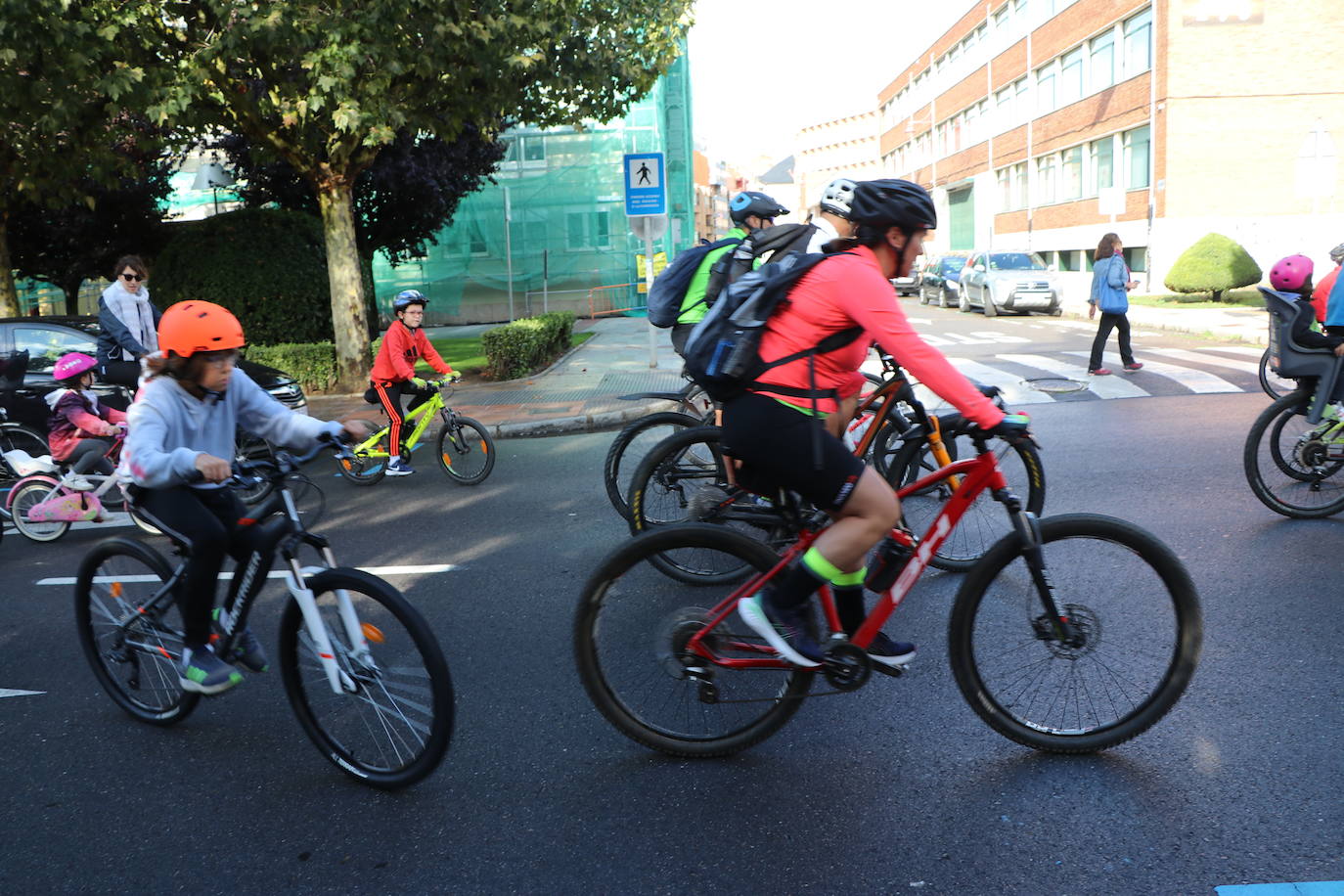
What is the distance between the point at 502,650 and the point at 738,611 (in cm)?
165

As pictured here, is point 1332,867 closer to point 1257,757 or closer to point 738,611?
point 1257,757

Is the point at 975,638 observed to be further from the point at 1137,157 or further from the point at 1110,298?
the point at 1137,157

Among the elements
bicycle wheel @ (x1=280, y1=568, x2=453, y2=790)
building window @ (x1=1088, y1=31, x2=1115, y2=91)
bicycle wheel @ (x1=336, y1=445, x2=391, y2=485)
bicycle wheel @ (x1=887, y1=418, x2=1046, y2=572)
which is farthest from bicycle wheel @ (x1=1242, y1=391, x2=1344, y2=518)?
building window @ (x1=1088, y1=31, x2=1115, y2=91)

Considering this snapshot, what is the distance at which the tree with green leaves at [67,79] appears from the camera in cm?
1052

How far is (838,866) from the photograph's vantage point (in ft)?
9.87

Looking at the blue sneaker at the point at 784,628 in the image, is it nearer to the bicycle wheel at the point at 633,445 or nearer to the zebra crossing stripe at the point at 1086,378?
the bicycle wheel at the point at 633,445

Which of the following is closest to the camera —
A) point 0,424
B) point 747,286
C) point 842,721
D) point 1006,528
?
point 747,286

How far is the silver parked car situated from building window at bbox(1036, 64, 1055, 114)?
19.8m

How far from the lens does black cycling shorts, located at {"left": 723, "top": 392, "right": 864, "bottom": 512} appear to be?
11.2ft

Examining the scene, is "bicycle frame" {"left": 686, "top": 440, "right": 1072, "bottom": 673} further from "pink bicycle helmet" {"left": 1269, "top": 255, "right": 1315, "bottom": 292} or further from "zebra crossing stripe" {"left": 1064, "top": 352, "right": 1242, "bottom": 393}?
"zebra crossing stripe" {"left": 1064, "top": 352, "right": 1242, "bottom": 393}

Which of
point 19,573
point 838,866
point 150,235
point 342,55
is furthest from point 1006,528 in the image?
point 150,235

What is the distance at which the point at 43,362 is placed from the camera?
1055 centimetres

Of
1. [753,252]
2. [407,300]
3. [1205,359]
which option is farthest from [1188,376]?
[407,300]

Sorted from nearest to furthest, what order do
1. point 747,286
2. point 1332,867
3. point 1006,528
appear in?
point 1332,867
point 747,286
point 1006,528
